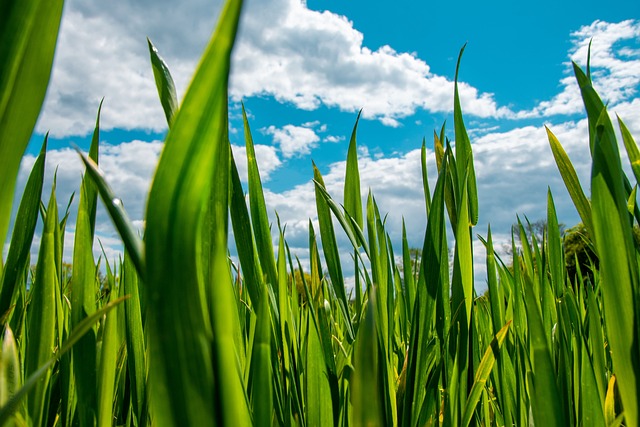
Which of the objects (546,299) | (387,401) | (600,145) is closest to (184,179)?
(600,145)

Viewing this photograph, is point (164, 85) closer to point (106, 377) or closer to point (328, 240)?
point (106, 377)

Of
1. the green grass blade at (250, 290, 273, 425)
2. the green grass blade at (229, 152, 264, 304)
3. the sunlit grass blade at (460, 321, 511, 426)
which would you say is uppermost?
the green grass blade at (229, 152, 264, 304)

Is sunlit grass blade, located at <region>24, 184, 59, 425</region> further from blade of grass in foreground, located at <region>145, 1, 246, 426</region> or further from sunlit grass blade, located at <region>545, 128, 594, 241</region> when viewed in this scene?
sunlit grass blade, located at <region>545, 128, 594, 241</region>

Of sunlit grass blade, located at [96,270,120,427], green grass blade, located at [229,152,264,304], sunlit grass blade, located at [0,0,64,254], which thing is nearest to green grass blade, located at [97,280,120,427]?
sunlit grass blade, located at [96,270,120,427]

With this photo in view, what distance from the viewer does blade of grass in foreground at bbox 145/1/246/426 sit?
0.66ft

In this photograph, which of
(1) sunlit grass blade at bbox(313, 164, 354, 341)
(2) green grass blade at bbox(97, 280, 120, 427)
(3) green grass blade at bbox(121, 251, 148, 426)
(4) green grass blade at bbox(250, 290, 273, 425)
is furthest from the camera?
(1) sunlit grass blade at bbox(313, 164, 354, 341)

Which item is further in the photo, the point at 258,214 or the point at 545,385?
the point at 258,214

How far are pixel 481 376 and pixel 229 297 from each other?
501 millimetres

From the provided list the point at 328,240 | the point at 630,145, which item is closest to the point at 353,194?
the point at 328,240

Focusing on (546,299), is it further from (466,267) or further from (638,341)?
(638,341)

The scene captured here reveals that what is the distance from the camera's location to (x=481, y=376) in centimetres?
65

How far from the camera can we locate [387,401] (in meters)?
0.55

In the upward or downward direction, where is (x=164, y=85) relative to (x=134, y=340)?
upward

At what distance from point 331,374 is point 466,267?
8.0 inches
